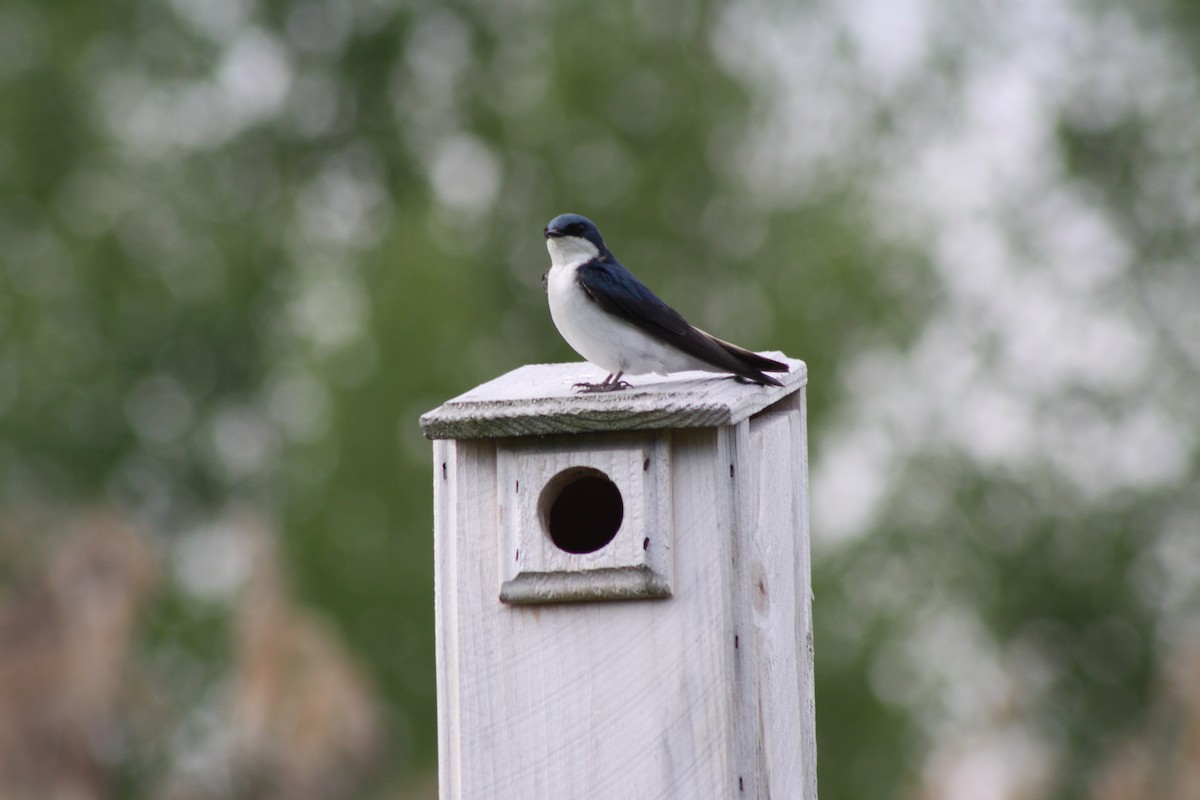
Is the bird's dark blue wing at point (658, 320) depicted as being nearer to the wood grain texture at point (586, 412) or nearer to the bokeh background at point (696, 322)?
the wood grain texture at point (586, 412)

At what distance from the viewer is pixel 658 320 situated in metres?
2.54

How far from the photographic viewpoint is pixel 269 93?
1362cm

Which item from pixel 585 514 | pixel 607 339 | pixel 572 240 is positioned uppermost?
pixel 572 240

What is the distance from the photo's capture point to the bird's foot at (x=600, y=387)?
2406 millimetres

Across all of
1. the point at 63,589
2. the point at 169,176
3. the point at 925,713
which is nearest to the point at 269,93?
the point at 169,176

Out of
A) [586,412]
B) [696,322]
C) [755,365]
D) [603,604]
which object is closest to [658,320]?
[755,365]

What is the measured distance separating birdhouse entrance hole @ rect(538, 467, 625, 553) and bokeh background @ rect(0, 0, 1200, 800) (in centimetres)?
599

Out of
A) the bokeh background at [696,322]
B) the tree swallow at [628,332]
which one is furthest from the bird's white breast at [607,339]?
the bokeh background at [696,322]

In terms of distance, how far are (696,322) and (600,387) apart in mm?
7053

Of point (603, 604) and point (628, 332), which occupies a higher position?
point (628, 332)

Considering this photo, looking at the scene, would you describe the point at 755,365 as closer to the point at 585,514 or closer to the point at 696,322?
the point at 585,514

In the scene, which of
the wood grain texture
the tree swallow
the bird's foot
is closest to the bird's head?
the tree swallow

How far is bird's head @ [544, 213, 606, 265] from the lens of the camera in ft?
9.25

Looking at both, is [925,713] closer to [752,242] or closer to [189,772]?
[752,242]
